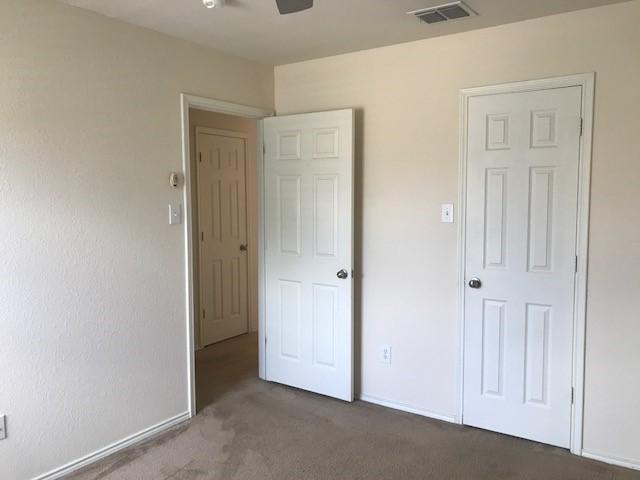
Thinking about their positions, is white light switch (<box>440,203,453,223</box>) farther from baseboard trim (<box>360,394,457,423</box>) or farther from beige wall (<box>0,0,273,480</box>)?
beige wall (<box>0,0,273,480</box>)

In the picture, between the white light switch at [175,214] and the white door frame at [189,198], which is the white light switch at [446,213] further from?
the white light switch at [175,214]

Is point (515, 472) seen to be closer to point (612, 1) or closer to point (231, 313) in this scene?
point (612, 1)

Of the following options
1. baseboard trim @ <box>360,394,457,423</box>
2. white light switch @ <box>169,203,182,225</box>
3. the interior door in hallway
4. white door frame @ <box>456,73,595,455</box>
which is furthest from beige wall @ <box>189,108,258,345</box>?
white door frame @ <box>456,73,595,455</box>

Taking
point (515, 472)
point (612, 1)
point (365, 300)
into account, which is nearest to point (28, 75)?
point (365, 300)

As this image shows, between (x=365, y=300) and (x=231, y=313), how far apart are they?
2014 millimetres

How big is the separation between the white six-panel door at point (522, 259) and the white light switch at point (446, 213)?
0.11 meters

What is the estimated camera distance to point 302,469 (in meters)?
2.75

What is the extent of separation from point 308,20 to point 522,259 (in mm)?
1815

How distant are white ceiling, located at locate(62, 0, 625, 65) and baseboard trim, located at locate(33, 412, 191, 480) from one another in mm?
2377

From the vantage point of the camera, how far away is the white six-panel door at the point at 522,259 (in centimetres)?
283

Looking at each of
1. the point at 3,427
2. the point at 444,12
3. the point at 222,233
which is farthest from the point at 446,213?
the point at 3,427

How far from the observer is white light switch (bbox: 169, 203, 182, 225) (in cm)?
316

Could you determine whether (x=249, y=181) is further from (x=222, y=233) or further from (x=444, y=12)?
(x=444, y=12)

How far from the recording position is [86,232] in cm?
272
